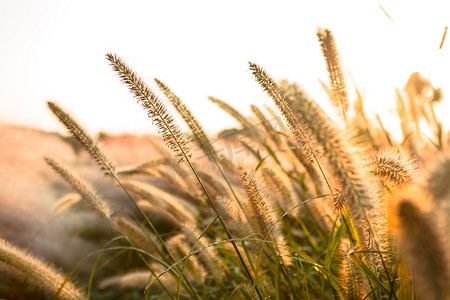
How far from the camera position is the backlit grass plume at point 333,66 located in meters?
0.98

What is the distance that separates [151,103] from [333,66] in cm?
53

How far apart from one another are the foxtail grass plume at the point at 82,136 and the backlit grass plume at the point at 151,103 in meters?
0.33

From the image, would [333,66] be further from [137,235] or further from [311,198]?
[137,235]

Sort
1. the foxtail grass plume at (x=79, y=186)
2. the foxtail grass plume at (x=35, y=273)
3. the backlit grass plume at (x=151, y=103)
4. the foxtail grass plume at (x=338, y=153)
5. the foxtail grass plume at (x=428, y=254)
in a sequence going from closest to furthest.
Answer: the foxtail grass plume at (x=428, y=254), the foxtail grass plume at (x=338, y=153), the backlit grass plume at (x=151, y=103), the foxtail grass plume at (x=35, y=273), the foxtail grass plume at (x=79, y=186)

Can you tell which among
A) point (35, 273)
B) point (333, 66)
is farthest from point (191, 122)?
point (35, 273)

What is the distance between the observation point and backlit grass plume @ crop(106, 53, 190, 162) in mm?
884

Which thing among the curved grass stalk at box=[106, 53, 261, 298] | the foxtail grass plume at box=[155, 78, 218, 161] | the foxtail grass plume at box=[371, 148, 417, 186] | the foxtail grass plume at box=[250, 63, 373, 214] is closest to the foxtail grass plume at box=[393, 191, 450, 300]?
the foxtail grass plume at box=[250, 63, 373, 214]

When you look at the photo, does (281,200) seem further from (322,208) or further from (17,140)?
(17,140)

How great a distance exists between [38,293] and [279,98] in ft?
7.19

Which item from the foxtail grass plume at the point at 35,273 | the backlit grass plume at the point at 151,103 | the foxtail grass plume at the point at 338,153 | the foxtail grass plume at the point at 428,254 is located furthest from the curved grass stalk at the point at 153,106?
the foxtail grass plume at the point at 35,273

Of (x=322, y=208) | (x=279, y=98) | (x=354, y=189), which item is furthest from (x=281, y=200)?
(x=354, y=189)

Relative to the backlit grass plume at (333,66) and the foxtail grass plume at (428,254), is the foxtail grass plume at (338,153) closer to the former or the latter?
the foxtail grass plume at (428,254)

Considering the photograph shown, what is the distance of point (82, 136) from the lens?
3.82 feet

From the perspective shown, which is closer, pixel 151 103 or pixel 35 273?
pixel 151 103
